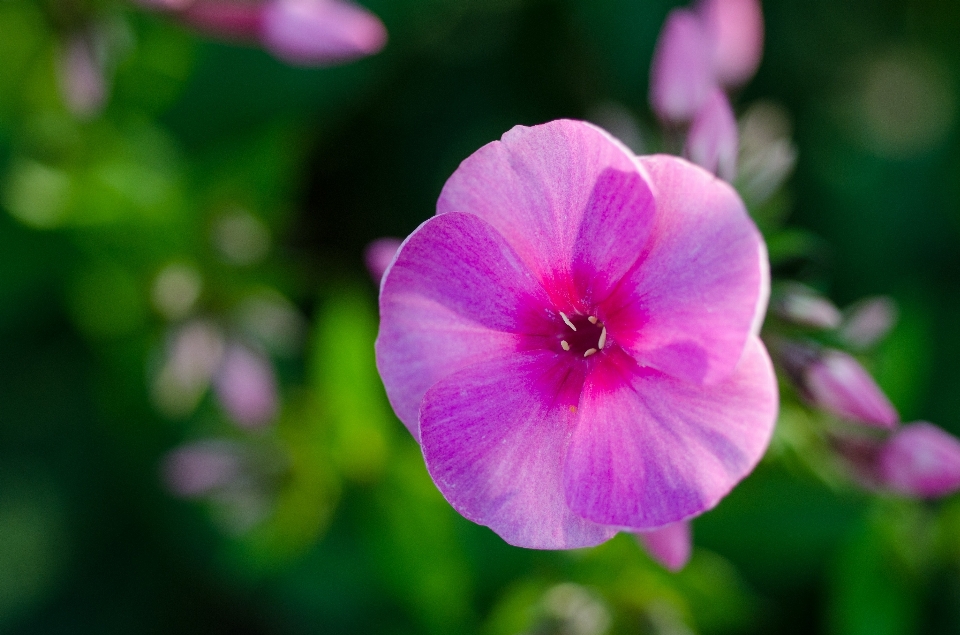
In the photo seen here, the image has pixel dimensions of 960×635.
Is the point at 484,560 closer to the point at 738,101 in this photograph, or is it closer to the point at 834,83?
the point at 738,101

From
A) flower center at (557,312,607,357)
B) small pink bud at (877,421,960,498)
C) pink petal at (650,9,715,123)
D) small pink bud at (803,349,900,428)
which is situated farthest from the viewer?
pink petal at (650,9,715,123)

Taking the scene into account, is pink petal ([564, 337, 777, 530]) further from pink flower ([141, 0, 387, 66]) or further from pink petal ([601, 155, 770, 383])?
pink flower ([141, 0, 387, 66])

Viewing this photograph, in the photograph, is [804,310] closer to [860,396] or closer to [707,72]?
[860,396]

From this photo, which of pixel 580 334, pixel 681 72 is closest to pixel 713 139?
pixel 681 72

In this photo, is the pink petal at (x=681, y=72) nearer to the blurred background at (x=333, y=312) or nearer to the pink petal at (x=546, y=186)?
the blurred background at (x=333, y=312)

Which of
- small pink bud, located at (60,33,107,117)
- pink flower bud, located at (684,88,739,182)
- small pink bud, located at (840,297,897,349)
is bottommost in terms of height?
small pink bud, located at (840,297,897,349)

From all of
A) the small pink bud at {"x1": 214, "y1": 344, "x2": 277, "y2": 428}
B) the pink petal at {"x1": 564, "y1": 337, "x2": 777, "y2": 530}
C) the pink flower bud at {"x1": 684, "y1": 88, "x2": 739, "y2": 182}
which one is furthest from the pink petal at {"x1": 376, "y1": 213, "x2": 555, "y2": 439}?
the small pink bud at {"x1": 214, "y1": 344, "x2": 277, "y2": 428}

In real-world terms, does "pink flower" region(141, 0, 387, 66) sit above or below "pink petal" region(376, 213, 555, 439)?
above
